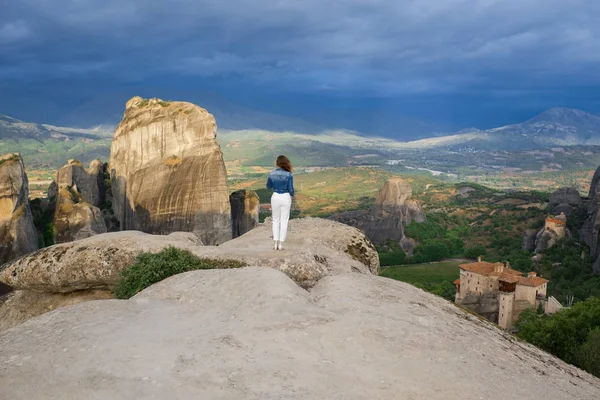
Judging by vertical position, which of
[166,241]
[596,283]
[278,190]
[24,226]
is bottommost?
[596,283]

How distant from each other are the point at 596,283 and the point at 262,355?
5603 cm

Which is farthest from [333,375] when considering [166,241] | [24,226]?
[24,226]

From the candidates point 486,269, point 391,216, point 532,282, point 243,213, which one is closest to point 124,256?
point 243,213

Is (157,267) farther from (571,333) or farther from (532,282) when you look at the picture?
(532,282)

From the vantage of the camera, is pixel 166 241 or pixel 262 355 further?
pixel 166 241

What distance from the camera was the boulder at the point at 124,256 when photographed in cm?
1573

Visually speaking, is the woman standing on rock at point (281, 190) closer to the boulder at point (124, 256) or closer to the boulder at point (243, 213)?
the boulder at point (124, 256)

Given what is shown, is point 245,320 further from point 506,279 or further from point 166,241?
point 506,279

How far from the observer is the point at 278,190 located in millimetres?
14836

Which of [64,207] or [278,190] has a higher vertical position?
[278,190]

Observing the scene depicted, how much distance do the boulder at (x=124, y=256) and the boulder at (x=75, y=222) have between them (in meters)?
23.2

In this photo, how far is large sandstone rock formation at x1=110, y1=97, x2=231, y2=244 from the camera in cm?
4534

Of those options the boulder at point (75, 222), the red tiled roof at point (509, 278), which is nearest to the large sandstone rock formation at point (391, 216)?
the red tiled roof at point (509, 278)

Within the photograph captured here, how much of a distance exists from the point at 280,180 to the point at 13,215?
3267 cm
